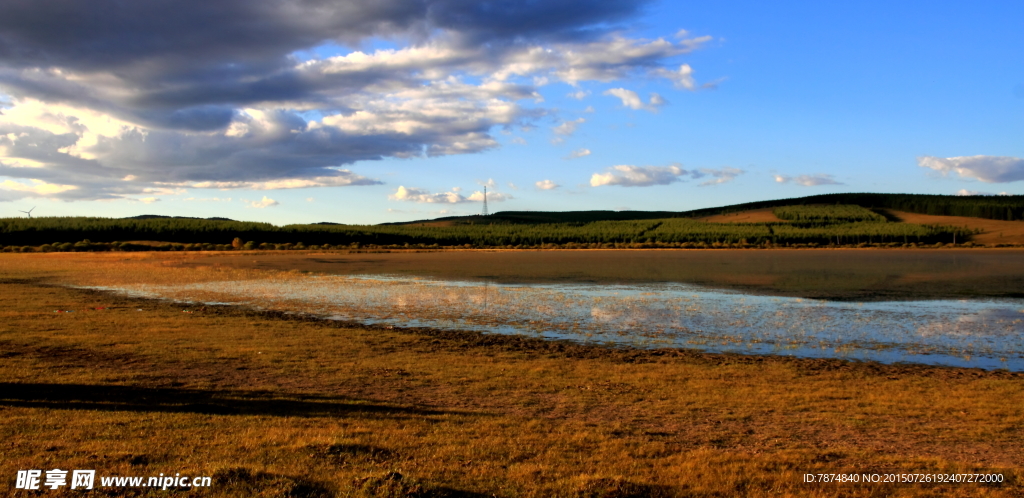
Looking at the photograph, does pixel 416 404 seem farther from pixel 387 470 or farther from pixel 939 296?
pixel 939 296

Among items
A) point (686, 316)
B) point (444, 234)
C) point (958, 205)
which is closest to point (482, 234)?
point (444, 234)

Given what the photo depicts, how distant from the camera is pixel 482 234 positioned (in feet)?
591

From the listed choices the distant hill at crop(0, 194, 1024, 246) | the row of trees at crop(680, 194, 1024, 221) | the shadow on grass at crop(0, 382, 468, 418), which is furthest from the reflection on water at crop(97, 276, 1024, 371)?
the row of trees at crop(680, 194, 1024, 221)

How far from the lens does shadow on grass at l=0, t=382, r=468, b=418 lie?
10.5 metres

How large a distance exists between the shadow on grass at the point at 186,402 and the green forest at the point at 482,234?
100903 mm

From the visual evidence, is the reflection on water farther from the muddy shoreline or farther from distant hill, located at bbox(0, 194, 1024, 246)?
distant hill, located at bbox(0, 194, 1024, 246)

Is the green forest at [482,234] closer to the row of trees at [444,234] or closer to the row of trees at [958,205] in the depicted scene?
the row of trees at [444,234]

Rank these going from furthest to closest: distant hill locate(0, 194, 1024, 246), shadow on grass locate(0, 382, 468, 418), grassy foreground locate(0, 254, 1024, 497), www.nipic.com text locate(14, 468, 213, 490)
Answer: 1. distant hill locate(0, 194, 1024, 246)
2. shadow on grass locate(0, 382, 468, 418)
3. grassy foreground locate(0, 254, 1024, 497)
4. www.nipic.com text locate(14, 468, 213, 490)

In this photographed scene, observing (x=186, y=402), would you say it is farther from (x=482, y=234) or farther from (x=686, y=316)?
(x=482, y=234)

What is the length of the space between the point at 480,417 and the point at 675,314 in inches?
716

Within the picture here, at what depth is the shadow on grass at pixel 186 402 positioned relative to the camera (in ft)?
34.6

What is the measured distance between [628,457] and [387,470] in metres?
3.00

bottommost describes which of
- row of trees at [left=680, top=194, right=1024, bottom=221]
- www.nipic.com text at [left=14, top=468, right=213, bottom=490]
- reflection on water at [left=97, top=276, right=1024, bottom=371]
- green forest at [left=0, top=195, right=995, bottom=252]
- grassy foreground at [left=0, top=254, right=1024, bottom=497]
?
reflection on water at [left=97, top=276, right=1024, bottom=371]

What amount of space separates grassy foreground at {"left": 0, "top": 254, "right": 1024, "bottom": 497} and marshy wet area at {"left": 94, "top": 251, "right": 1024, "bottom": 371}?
3114mm
